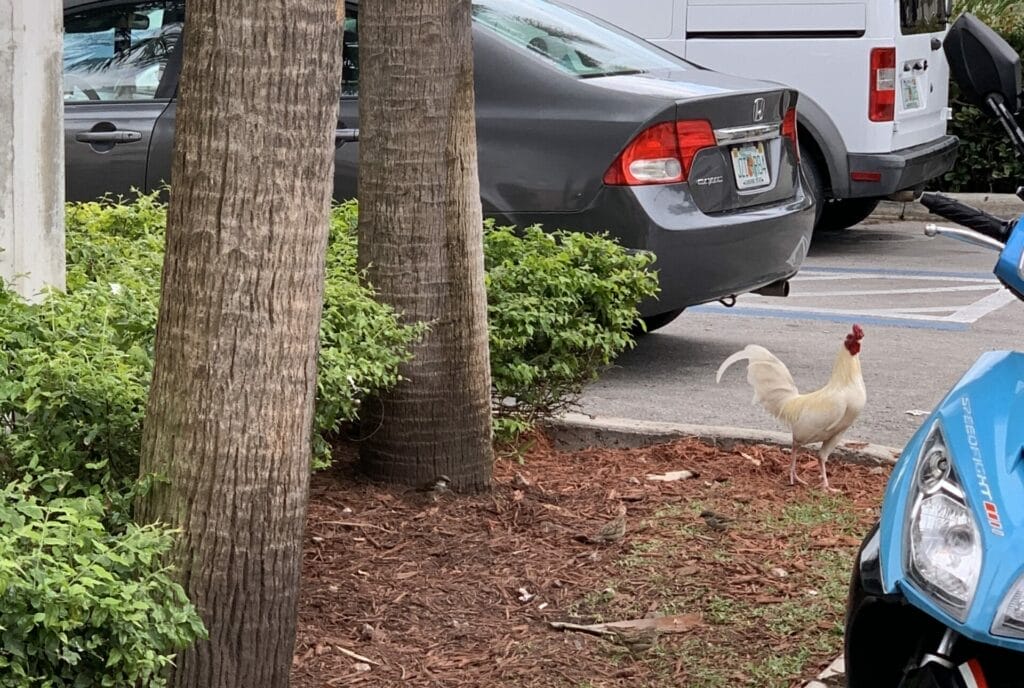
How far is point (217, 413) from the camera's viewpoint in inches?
113

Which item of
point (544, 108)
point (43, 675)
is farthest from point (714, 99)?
point (43, 675)

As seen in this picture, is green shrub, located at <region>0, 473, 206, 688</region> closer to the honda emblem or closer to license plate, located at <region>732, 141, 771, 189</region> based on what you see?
license plate, located at <region>732, 141, 771, 189</region>

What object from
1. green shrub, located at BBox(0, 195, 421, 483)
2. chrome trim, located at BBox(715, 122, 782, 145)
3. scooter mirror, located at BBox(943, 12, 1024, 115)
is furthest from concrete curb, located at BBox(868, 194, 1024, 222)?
scooter mirror, located at BBox(943, 12, 1024, 115)

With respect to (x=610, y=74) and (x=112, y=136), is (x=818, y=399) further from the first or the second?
(x=112, y=136)

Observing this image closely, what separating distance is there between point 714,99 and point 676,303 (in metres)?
0.92

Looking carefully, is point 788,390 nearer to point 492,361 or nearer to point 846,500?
point 846,500

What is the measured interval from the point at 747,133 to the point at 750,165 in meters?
0.18

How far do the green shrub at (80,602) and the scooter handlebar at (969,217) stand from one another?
1.63 m

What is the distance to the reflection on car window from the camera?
7.21 m

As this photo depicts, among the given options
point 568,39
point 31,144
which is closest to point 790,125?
point 568,39

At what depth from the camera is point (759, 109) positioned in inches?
266

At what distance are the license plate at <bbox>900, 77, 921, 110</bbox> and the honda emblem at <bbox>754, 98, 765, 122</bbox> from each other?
4.46 m

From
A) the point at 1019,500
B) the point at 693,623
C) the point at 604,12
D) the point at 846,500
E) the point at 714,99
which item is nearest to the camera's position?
the point at 1019,500

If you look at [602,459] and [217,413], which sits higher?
[217,413]
